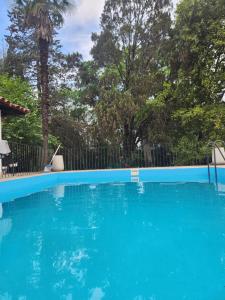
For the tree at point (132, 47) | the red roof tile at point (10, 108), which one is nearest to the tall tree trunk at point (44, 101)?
the red roof tile at point (10, 108)

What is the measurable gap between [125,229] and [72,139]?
1545 cm

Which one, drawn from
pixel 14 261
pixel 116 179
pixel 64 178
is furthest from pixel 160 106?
pixel 14 261

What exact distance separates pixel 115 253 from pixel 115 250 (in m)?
0.11

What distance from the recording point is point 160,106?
17344mm

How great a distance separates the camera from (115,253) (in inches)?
140

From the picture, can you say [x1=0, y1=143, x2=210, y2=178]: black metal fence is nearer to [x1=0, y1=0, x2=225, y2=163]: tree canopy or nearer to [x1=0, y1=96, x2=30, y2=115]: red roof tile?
[x1=0, y1=0, x2=225, y2=163]: tree canopy

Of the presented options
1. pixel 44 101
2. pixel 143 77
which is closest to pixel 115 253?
pixel 44 101

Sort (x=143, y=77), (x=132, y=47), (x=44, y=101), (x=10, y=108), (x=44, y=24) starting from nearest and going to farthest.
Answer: (x=10, y=108) → (x=44, y=24) → (x=44, y=101) → (x=143, y=77) → (x=132, y=47)

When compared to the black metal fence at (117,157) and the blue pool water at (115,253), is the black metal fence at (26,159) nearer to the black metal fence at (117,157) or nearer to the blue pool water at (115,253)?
the black metal fence at (117,157)

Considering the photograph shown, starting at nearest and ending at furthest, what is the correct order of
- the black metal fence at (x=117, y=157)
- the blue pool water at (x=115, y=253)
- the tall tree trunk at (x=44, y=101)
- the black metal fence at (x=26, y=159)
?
the blue pool water at (x=115, y=253)
the black metal fence at (x=26, y=159)
the tall tree trunk at (x=44, y=101)
the black metal fence at (x=117, y=157)

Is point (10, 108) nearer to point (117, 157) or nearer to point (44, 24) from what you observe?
point (44, 24)

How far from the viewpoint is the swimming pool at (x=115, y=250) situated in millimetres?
2605

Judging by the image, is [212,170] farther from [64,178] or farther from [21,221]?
[21,221]

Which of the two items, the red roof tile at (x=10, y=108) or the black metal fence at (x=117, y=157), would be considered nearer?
the red roof tile at (x=10, y=108)
